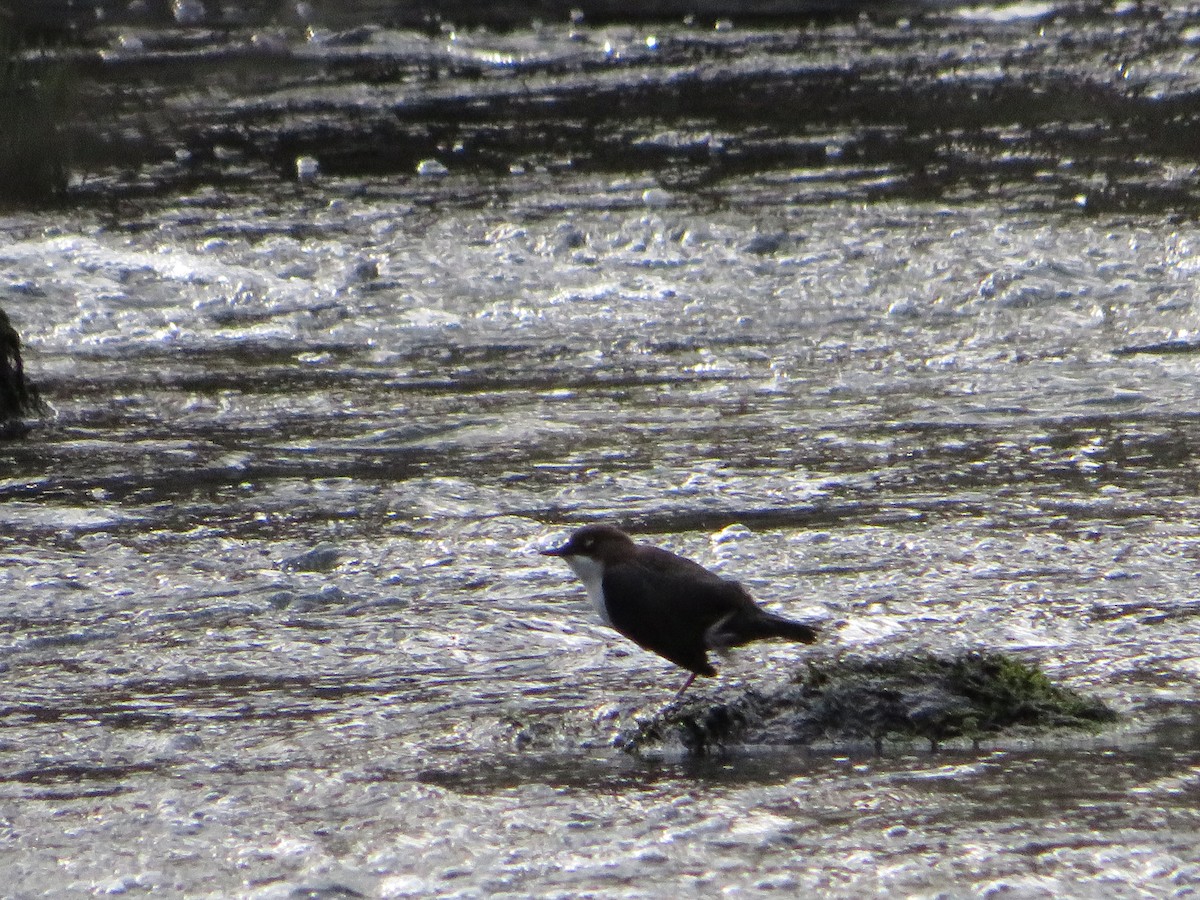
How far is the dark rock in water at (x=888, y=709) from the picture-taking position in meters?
4.64

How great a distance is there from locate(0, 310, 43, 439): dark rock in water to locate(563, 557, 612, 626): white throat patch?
151 inches

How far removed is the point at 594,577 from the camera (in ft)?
16.1

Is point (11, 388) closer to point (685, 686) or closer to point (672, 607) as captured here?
point (685, 686)

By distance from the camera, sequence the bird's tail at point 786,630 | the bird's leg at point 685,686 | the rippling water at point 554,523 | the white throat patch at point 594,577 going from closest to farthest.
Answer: the rippling water at point 554,523 → the bird's tail at point 786,630 → the white throat patch at point 594,577 → the bird's leg at point 685,686

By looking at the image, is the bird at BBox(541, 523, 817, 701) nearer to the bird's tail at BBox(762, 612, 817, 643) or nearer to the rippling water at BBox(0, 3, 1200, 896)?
the bird's tail at BBox(762, 612, 817, 643)

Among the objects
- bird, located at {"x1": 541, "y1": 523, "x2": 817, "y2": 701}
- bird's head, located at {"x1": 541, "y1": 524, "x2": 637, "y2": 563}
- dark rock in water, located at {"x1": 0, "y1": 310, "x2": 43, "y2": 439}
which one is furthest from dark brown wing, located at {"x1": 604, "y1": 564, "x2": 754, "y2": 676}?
dark rock in water, located at {"x1": 0, "y1": 310, "x2": 43, "y2": 439}

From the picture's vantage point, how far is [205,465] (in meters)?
7.56

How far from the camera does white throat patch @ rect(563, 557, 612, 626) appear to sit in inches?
190

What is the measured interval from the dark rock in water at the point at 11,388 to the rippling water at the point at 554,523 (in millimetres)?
134

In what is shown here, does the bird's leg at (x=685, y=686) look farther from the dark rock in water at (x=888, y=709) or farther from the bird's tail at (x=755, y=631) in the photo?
the bird's tail at (x=755, y=631)

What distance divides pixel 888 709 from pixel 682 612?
54cm

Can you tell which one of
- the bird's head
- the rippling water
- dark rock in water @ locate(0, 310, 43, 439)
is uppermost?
the bird's head

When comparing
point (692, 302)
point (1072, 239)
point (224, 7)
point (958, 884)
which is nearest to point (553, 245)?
Answer: point (692, 302)

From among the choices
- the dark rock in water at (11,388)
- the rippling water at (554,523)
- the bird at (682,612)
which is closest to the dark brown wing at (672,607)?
the bird at (682,612)
